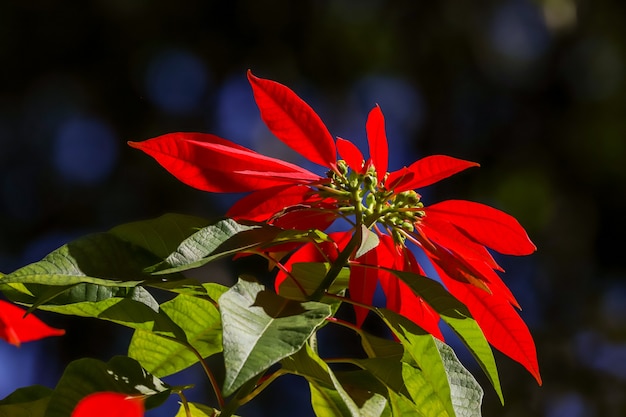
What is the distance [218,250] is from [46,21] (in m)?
4.25

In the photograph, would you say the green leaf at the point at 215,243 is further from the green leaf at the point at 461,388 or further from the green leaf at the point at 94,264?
the green leaf at the point at 461,388

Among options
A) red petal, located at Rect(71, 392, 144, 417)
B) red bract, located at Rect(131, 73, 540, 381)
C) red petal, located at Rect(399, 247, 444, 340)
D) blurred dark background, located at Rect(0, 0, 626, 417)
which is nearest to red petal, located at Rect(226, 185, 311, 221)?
red bract, located at Rect(131, 73, 540, 381)

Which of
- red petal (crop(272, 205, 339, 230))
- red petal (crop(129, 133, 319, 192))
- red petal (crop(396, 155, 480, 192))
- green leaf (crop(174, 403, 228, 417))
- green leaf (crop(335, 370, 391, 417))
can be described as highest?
red petal (crop(129, 133, 319, 192))

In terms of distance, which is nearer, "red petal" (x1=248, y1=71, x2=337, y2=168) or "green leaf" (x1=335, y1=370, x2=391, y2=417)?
"green leaf" (x1=335, y1=370, x2=391, y2=417)

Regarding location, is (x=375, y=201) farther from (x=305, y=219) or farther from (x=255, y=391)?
(x=255, y=391)

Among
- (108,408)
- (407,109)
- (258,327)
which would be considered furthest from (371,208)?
(407,109)

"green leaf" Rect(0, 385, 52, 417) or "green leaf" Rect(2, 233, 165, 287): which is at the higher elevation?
"green leaf" Rect(2, 233, 165, 287)

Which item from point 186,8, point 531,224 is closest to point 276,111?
point 531,224

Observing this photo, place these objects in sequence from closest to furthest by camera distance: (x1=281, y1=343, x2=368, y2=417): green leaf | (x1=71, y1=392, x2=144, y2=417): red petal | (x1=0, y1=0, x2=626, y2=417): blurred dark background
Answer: (x1=71, y1=392, x2=144, y2=417): red petal < (x1=281, y1=343, x2=368, y2=417): green leaf < (x1=0, y1=0, x2=626, y2=417): blurred dark background

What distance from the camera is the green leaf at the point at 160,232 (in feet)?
1.60

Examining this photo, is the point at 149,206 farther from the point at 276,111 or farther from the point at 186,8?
the point at 276,111

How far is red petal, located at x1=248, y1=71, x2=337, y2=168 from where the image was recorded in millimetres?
615

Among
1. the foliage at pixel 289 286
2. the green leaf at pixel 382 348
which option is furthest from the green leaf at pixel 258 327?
the green leaf at pixel 382 348

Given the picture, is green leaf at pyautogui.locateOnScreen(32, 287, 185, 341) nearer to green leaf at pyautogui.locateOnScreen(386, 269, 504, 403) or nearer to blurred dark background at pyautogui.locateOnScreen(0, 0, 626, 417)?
green leaf at pyautogui.locateOnScreen(386, 269, 504, 403)
